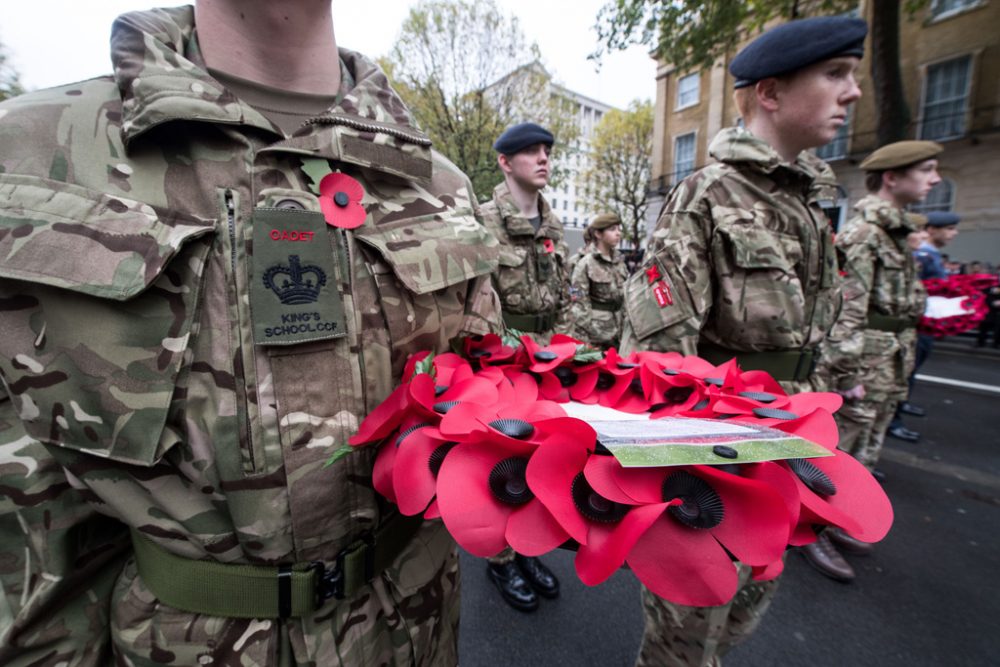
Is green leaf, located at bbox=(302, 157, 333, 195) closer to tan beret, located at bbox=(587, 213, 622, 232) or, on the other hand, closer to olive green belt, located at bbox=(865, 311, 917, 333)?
olive green belt, located at bbox=(865, 311, 917, 333)

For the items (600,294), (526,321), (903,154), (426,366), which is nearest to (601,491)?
(426,366)

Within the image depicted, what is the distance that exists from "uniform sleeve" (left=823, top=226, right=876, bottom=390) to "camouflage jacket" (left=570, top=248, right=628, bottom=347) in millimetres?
2633

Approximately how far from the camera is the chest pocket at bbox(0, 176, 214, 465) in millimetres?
662

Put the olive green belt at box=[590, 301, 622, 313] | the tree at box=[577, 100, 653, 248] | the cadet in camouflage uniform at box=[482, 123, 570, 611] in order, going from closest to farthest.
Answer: the cadet in camouflage uniform at box=[482, 123, 570, 611]
the olive green belt at box=[590, 301, 622, 313]
the tree at box=[577, 100, 653, 248]

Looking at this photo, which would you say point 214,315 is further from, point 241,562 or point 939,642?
point 939,642

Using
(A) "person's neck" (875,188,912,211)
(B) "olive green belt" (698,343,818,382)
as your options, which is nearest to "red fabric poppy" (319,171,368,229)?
(B) "olive green belt" (698,343,818,382)

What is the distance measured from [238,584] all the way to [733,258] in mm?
1771

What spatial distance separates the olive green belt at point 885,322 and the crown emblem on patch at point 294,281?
12.3 feet

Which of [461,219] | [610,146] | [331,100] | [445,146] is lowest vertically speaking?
[461,219]

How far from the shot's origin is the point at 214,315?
0.75 m

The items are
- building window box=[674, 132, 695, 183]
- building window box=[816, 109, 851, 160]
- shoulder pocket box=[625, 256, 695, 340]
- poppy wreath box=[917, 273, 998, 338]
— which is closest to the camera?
shoulder pocket box=[625, 256, 695, 340]

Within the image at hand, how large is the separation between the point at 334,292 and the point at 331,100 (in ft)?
1.45

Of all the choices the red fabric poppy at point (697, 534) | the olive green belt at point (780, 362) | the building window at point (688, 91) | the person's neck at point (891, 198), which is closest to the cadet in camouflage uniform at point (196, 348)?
the red fabric poppy at point (697, 534)

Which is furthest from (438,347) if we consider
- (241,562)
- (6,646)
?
(6,646)
